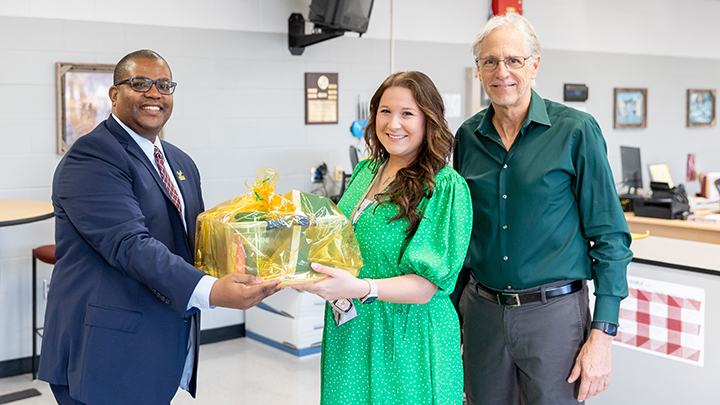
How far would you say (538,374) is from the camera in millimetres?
1742

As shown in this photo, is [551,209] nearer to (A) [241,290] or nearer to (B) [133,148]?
(A) [241,290]

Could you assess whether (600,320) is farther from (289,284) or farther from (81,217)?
(81,217)

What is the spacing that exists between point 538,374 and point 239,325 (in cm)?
303

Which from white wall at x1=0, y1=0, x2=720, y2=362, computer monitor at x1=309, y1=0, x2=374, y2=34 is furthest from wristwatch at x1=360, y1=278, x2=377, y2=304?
white wall at x1=0, y1=0, x2=720, y2=362

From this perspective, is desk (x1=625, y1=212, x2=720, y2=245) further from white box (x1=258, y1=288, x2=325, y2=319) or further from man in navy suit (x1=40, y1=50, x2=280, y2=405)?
man in navy suit (x1=40, y1=50, x2=280, y2=405)

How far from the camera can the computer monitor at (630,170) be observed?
5266 mm

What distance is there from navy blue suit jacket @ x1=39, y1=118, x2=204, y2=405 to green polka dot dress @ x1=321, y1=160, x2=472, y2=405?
45 cm

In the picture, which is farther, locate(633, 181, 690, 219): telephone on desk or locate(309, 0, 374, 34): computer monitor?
locate(633, 181, 690, 219): telephone on desk

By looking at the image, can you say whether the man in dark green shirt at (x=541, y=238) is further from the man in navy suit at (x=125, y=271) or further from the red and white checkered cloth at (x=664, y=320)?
the red and white checkered cloth at (x=664, y=320)

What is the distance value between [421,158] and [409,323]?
0.44 meters

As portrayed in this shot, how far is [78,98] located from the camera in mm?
3689

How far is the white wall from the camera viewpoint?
359 centimetres

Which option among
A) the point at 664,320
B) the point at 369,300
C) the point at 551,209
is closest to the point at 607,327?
the point at 551,209

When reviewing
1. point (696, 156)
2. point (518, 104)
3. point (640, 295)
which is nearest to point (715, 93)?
point (696, 156)
